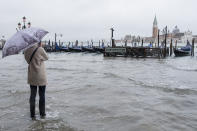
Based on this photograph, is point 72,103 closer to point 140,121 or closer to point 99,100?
point 99,100

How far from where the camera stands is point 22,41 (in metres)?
5.34

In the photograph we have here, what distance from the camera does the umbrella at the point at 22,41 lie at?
5.31 meters

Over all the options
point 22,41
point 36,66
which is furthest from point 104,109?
point 22,41

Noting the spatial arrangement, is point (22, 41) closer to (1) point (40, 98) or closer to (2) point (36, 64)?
(2) point (36, 64)

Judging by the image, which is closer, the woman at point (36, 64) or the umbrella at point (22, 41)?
the umbrella at point (22, 41)

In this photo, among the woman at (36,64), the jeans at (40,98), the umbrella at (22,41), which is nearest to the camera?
the umbrella at (22,41)

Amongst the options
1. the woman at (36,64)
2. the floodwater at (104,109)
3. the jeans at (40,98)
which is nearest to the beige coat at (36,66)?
the woman at (36,64)

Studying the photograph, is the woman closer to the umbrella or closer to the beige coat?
the beige coat

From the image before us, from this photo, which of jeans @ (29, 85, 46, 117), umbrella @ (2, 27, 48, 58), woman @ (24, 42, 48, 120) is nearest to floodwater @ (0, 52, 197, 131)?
→ jeans @ (29, 85, 46, 117)

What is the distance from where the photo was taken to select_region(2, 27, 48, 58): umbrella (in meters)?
5.31

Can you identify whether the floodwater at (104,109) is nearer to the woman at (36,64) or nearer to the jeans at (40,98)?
the jeans at (40,98)

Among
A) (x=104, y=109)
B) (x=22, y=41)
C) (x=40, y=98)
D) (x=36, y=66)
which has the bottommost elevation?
(x=104, y=109)

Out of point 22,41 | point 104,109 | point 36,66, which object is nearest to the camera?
point 22,41

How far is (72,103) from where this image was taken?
25.1ft
